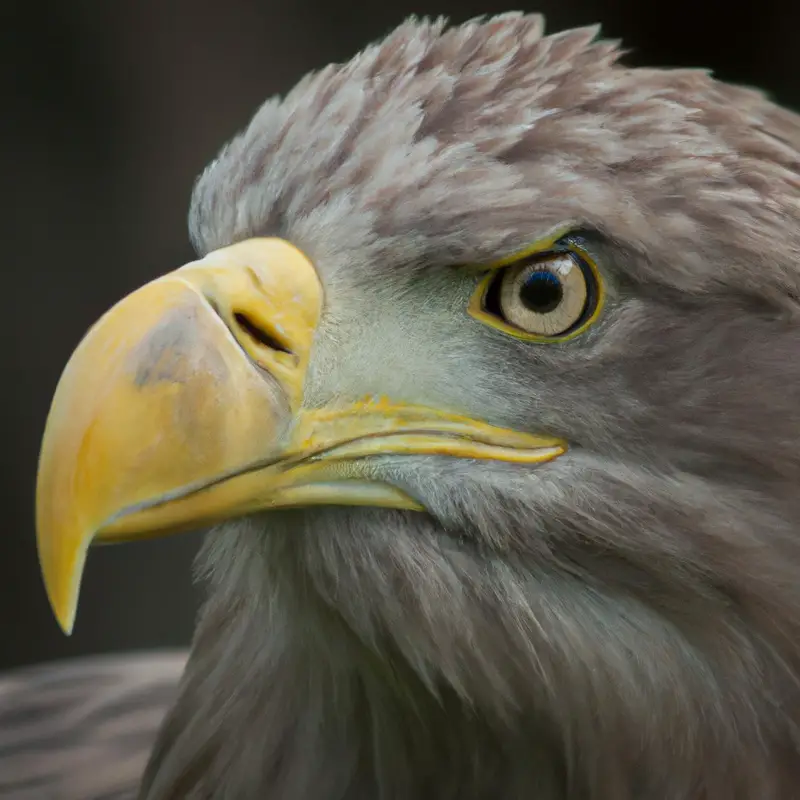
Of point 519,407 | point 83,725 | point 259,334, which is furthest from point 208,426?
point 83,725

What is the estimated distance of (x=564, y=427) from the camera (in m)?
1.11

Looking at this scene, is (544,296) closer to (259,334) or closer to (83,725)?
(259,334)

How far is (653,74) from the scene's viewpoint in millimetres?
1218

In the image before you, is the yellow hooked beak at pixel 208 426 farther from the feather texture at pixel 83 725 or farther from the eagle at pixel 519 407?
the feather texture at pixel 83 725

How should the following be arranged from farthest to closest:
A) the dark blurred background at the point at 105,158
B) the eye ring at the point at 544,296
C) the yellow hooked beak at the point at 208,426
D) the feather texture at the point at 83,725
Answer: the dark blurred background at the point at 105,158 → the feather texture at the point at 83,725 → the eye ring at the point at 544,296 → the yellow hooked beak at the point at 208,426

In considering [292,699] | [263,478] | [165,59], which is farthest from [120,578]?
[263,478]

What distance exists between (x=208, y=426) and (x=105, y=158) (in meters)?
2.49

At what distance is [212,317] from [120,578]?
100 inches

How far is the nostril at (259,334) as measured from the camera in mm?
1088

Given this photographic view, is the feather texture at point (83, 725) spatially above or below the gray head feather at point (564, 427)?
below

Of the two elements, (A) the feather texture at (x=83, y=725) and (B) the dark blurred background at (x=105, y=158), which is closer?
(A) the feather texture at (x=83, y=725)

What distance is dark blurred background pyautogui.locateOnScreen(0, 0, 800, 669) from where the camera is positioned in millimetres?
3273

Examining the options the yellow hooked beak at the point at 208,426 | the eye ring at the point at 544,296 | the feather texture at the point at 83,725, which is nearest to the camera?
the yellow hooked beak at the point at 208,426

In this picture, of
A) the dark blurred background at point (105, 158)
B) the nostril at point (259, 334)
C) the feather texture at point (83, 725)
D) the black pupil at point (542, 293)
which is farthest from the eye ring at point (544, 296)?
the dark blurred background at point (105, 158)
